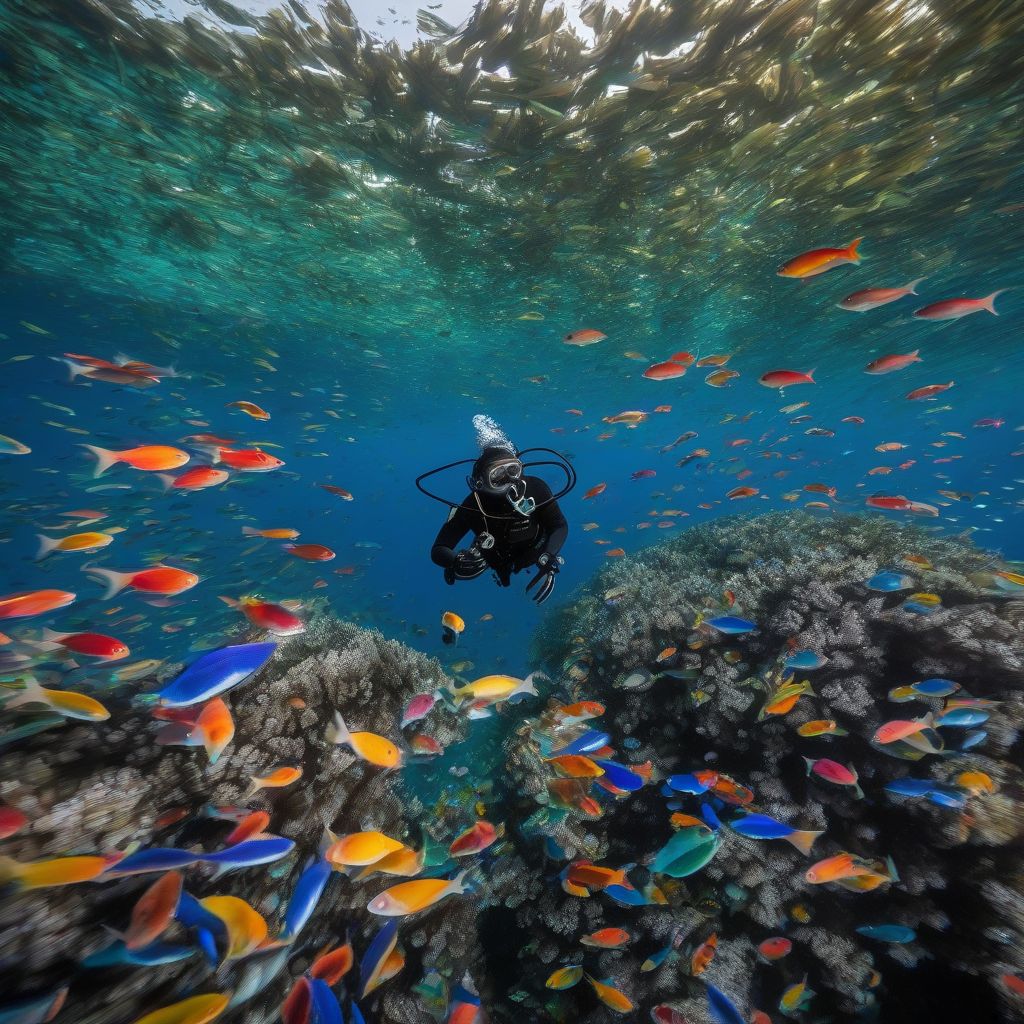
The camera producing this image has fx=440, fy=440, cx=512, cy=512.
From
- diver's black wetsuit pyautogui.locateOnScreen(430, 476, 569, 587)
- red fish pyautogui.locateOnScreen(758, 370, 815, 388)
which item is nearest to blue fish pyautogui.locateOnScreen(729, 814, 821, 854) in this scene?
diver's black wetsuit pyautogui.locateOnScreen(430, 476, 569, 587)

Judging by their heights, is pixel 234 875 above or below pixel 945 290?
below

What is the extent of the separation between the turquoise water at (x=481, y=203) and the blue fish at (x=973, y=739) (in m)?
5.48

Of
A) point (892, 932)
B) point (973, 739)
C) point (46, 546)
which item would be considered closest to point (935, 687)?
point (973, 739)

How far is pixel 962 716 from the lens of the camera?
3953 mm

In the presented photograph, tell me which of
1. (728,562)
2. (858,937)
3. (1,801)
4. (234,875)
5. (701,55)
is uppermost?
(701,55)

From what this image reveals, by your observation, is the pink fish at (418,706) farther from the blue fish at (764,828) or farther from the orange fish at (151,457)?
the orange fish at (151,457)

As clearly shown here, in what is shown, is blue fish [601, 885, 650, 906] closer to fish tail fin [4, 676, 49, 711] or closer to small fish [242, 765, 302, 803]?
small fish [242, 765, 302, 803]

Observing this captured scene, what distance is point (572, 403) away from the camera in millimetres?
36219

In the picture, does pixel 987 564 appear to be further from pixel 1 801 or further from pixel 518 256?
pixel 518 256

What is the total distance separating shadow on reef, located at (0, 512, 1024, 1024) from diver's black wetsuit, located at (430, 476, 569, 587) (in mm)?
1636

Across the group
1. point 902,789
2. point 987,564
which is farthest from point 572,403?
point 902,789

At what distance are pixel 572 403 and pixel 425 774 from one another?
31198 mm

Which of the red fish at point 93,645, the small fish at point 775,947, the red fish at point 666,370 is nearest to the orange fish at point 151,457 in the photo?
the red fish at point 93,645

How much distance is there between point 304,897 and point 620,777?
235cm
